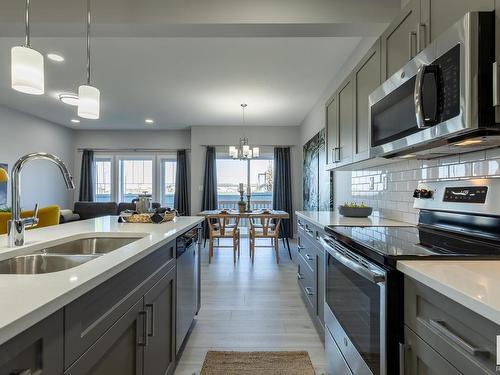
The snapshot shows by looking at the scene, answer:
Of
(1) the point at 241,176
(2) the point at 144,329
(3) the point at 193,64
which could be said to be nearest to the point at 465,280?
(2) the point at 144,329

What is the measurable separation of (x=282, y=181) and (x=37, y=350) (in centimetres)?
626

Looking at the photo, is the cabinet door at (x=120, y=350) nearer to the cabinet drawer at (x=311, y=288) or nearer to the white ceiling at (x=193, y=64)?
the cabinet drawer at (x=311, y=288)

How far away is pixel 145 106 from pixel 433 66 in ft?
16.3

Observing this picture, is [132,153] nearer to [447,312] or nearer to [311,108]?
[311,108]

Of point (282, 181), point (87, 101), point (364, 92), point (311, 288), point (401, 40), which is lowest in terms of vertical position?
point (311, 288)

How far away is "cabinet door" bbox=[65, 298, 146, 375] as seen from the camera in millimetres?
797

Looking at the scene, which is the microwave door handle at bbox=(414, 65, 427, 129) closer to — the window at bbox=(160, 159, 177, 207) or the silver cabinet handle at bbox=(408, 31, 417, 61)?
the silver cabinet handle at bbox=(408, 31, 417, 61)

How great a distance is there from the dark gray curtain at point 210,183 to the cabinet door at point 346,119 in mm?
4388

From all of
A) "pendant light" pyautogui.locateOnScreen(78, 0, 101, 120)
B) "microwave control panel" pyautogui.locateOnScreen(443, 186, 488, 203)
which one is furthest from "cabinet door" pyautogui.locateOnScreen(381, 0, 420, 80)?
"pendant light" pyautogui.locateOnScreen(78, 0, 101, 120)

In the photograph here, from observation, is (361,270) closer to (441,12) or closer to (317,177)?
(441,12)

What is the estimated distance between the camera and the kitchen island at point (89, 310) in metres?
0.58

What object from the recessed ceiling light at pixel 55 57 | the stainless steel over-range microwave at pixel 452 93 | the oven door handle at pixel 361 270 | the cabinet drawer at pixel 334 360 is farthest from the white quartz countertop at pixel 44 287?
A: the recessed ceiling light at pixel 55 57

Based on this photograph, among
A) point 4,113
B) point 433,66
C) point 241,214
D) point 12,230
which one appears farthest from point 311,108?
point 4,113

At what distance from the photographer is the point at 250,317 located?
2.53 metres
